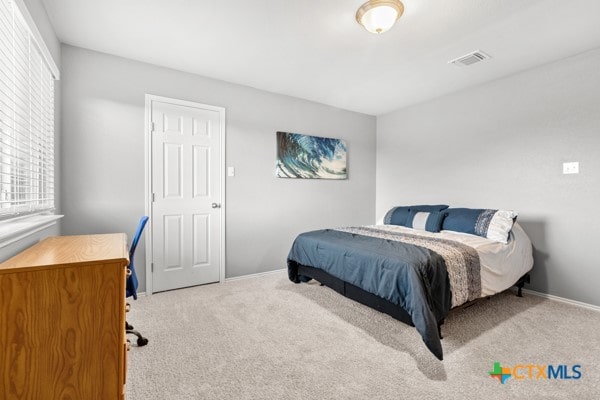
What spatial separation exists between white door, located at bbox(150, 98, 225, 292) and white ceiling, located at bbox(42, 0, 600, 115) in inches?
22.6

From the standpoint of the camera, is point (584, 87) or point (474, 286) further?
point (584, 87)

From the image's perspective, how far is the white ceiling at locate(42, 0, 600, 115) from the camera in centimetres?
216

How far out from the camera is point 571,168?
2.87 m

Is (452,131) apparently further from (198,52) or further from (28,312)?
(28,312)

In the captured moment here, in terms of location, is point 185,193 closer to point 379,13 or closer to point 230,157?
point 230,157

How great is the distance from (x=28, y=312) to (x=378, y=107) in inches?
179

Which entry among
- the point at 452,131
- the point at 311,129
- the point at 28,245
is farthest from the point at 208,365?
the point at 452,131

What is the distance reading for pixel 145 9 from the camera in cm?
220

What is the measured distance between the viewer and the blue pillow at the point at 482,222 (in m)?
2.85

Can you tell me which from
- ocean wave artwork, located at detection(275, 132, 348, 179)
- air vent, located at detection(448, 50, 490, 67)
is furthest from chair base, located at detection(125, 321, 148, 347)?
air vent, located at detection(448, 50, 490, 67)

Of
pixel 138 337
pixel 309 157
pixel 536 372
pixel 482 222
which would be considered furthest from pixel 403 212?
pixel 138 337

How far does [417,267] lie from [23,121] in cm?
277

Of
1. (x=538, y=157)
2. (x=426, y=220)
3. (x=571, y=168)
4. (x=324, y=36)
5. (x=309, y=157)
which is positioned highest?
(x=324, y=36)

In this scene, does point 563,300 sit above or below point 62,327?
below
